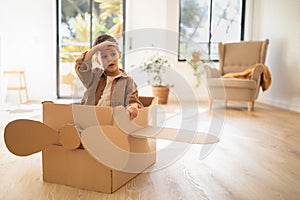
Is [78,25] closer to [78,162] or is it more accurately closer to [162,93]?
[162,93]

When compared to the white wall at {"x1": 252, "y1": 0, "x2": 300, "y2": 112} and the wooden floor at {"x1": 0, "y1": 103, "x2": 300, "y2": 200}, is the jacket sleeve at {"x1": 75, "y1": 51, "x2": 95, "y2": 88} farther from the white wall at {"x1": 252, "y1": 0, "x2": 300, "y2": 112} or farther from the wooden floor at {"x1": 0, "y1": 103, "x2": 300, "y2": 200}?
the white wall at {"x1": 252, "y1": 0, "x2": 300, "y2": 112}

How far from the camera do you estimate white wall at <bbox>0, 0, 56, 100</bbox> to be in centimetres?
461

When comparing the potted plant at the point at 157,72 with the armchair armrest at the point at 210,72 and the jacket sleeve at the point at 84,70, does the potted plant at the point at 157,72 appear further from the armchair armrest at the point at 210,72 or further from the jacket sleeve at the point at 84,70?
the jacket sleeve at the point at 84,70

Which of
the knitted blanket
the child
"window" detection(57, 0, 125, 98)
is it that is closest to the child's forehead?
the child

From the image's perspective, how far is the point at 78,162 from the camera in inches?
54.1

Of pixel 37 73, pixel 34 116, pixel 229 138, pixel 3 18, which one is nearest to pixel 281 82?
pixel 229 138

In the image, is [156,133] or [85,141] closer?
[85,141]

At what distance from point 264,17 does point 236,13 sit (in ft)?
1.74

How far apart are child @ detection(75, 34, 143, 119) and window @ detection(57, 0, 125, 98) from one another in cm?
359

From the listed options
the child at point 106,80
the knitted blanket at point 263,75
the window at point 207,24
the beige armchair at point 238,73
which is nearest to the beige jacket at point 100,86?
the child at point 106,80

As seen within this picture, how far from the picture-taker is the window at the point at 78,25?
5.01 meters

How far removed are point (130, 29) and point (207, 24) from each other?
1.30m

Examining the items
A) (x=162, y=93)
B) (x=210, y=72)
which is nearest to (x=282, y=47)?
(x=210, y=72)

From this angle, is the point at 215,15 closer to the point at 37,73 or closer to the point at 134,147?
the point at 37,73
